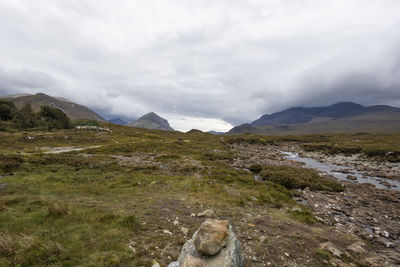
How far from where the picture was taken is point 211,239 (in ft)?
15.5

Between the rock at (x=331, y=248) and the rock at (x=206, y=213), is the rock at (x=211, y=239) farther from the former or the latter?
the rock at (x=331, y=248)

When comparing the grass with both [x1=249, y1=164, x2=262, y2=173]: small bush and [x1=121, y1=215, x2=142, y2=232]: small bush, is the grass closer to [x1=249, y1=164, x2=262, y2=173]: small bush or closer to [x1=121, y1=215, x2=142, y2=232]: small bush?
[x1=121, y1=215, x2=142, y2=232]: small bush

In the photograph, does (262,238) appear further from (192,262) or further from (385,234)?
(385,234)

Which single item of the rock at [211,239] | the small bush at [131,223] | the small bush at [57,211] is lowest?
the small bush at [131,223]

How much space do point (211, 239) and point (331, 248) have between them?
586 centimetres

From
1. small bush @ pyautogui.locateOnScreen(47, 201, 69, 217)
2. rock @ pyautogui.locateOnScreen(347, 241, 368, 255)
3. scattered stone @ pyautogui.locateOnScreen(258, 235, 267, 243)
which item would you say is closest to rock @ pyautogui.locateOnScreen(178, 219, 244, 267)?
scattered stone @ pyautogui.locateOnScreen(258, 235, 267, 243)

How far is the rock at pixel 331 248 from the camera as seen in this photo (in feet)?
21.0

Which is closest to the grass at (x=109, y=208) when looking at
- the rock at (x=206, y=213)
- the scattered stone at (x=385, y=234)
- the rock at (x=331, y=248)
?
the rock at (x=206, y=213)

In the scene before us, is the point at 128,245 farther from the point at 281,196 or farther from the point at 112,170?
the point at 112,170

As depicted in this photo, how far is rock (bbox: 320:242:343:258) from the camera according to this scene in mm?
6413

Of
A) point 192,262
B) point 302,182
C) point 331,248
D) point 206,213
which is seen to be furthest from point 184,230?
point 302,182

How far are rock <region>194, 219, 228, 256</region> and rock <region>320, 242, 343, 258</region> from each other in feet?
17.0

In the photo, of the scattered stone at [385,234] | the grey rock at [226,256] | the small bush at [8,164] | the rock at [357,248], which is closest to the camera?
the grey rock at [226,256]

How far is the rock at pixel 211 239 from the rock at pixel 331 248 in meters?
Result: 5.17
